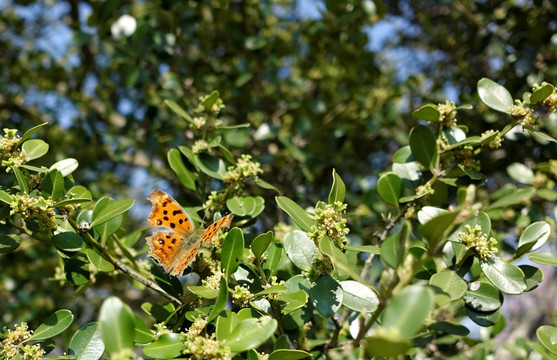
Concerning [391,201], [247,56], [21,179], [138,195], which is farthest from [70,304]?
[391,201]

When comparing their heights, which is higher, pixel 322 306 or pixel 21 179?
pixel 21 179

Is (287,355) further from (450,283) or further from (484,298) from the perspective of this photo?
(484,298)

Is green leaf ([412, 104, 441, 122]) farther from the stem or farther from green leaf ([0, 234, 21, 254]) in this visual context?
green leaf ([0, 234, 21, 254])

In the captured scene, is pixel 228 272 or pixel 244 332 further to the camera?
pixel 228 272

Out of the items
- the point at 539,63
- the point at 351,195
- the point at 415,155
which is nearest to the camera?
the point at 415,155

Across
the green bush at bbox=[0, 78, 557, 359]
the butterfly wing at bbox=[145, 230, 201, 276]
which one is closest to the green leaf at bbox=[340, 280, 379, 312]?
the green bush at bbox=[0, 78, 557, 359]

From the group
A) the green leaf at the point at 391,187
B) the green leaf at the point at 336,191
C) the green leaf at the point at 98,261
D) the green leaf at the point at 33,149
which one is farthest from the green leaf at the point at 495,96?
the green leaf at the point at 33,149

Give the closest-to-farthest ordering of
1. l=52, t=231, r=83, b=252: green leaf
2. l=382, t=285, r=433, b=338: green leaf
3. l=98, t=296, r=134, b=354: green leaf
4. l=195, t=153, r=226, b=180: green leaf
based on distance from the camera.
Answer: l=382, t=285, r=433, b=338: green leaf
l=98, t=296, r=134, b=354: green leaf
l=52, t=231, r=83, b=252: green leaf
l=195, t=153, r=226, b=180: green leaf

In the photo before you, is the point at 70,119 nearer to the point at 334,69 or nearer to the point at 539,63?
the point at 334,69
